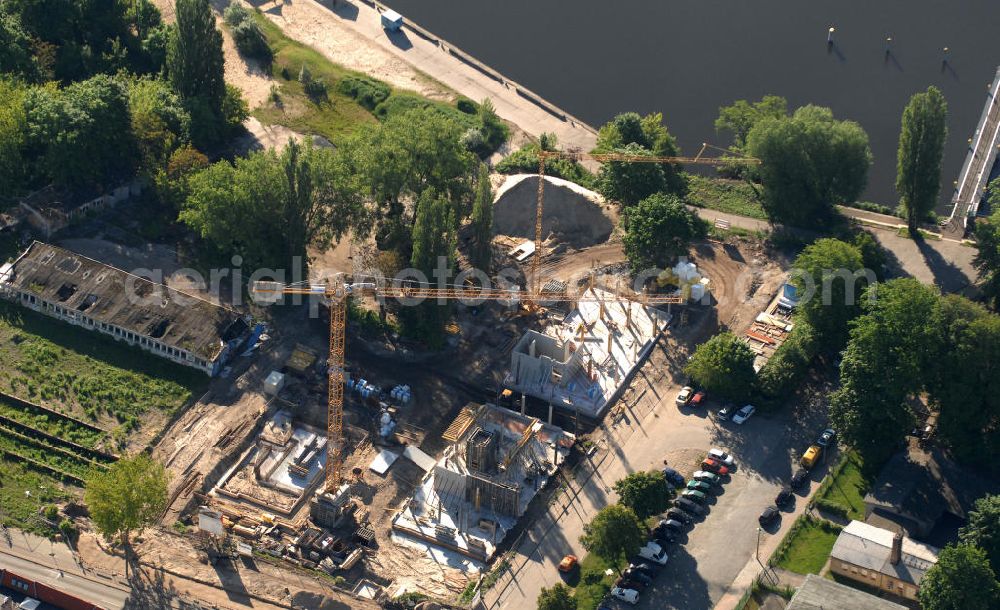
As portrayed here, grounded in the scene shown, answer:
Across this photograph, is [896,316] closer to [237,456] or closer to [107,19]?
[237,456]

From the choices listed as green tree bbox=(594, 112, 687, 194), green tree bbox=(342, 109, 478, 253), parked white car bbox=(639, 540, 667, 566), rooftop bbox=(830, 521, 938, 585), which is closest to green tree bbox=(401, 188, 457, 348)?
green tree bbox=(342, 109, 478, 253)

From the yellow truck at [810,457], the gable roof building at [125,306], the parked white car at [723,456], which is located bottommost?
the gable roof building at [125,306]

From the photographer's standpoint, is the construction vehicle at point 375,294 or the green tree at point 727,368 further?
the green tree at point 727,368

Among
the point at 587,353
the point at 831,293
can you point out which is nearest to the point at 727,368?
the point at 831,293

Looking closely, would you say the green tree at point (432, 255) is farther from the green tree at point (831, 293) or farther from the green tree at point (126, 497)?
the green tree at point (831, 293)

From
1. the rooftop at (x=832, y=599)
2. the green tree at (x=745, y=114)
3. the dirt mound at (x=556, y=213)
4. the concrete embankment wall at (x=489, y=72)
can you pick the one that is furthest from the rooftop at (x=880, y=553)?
the concrete embankment wall at (x=489, y=72)

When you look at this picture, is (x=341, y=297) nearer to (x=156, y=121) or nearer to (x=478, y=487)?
(x=478, y=487)

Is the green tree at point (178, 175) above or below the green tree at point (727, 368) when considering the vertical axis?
below

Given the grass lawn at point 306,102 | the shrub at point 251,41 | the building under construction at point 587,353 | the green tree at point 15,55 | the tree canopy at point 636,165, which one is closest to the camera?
the building under construction at point 587,353
